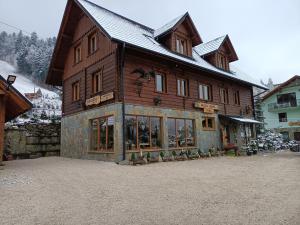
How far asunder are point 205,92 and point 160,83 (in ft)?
16.0

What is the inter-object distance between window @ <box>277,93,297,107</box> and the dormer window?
27.8 m

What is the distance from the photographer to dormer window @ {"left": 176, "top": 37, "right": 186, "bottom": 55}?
59.7 ft

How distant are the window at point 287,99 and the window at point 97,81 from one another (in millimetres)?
33504

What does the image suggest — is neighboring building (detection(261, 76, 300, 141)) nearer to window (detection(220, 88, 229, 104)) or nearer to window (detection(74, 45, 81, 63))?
window (detection(220, 88, 229, 104))

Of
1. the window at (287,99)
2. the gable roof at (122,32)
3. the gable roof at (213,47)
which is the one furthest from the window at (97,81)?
the window at (287,99)

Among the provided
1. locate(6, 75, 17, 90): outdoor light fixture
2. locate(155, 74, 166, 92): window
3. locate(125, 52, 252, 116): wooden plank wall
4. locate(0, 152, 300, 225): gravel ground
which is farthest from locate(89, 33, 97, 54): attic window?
locate(0, 152, 300, 225): gravel ground

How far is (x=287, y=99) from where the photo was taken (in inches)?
1581

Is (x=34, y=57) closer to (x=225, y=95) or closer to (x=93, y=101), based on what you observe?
(x=225, y=95)

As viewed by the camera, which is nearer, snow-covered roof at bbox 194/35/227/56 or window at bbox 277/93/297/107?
snow-covered roof at bbox 194/35/227/56

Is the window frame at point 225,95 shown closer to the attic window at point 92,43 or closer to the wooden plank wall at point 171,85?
the wooden plank wall at point 171,85

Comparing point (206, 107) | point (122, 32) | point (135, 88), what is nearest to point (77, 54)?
point (122, 32)

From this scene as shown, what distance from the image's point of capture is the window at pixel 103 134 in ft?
46.1

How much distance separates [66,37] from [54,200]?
15857 mm

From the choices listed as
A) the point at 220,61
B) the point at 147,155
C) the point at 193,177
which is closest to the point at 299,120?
the point at 220,61
